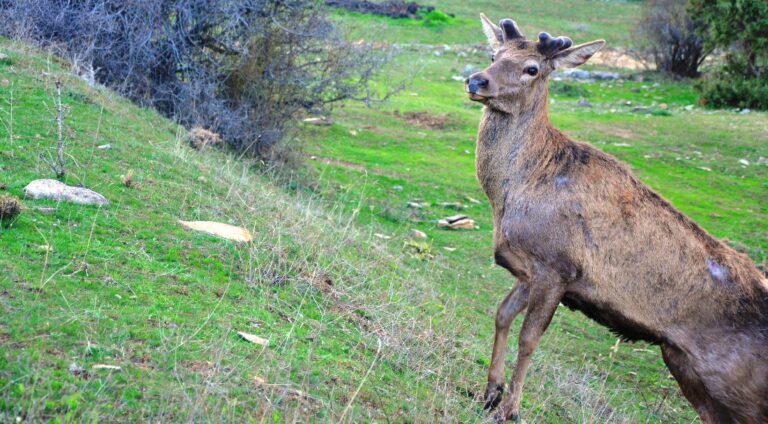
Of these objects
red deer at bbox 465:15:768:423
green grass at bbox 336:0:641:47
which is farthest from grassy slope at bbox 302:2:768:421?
green grass at bbox 336:0:641:47

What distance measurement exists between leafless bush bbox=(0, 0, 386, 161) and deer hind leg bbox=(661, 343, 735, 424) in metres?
7.84

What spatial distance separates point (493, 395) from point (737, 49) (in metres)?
22.7

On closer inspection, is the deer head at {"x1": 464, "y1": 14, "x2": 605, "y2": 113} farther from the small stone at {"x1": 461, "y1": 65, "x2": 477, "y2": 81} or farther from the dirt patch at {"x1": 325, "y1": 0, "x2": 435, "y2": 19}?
the dirt patch at {"x1": 325, "y1": 0, "x2": 435, "y2": 19}

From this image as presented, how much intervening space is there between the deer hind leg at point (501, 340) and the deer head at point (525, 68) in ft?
4.86

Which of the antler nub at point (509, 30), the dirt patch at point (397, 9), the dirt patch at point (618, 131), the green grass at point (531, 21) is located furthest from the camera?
the green grass at point (531, 21)

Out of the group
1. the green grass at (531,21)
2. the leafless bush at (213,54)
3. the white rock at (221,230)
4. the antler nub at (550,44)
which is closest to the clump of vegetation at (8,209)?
the white rock at (221,230)

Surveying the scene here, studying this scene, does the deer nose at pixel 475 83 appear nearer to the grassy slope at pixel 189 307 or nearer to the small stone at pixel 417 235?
the grassy slope at pixel 189 307

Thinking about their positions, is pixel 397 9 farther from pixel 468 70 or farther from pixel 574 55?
pixel 574 55

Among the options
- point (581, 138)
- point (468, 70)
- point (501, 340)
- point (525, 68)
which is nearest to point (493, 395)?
point (501, 340)

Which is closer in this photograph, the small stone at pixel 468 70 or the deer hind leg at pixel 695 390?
the deer hind leg at pixel 695 390

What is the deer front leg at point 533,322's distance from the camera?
20.0 ft

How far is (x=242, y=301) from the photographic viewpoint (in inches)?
245

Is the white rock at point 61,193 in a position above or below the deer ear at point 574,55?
below

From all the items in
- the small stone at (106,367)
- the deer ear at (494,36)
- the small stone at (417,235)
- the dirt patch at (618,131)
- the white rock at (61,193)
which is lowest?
the small stone at (417,235)
